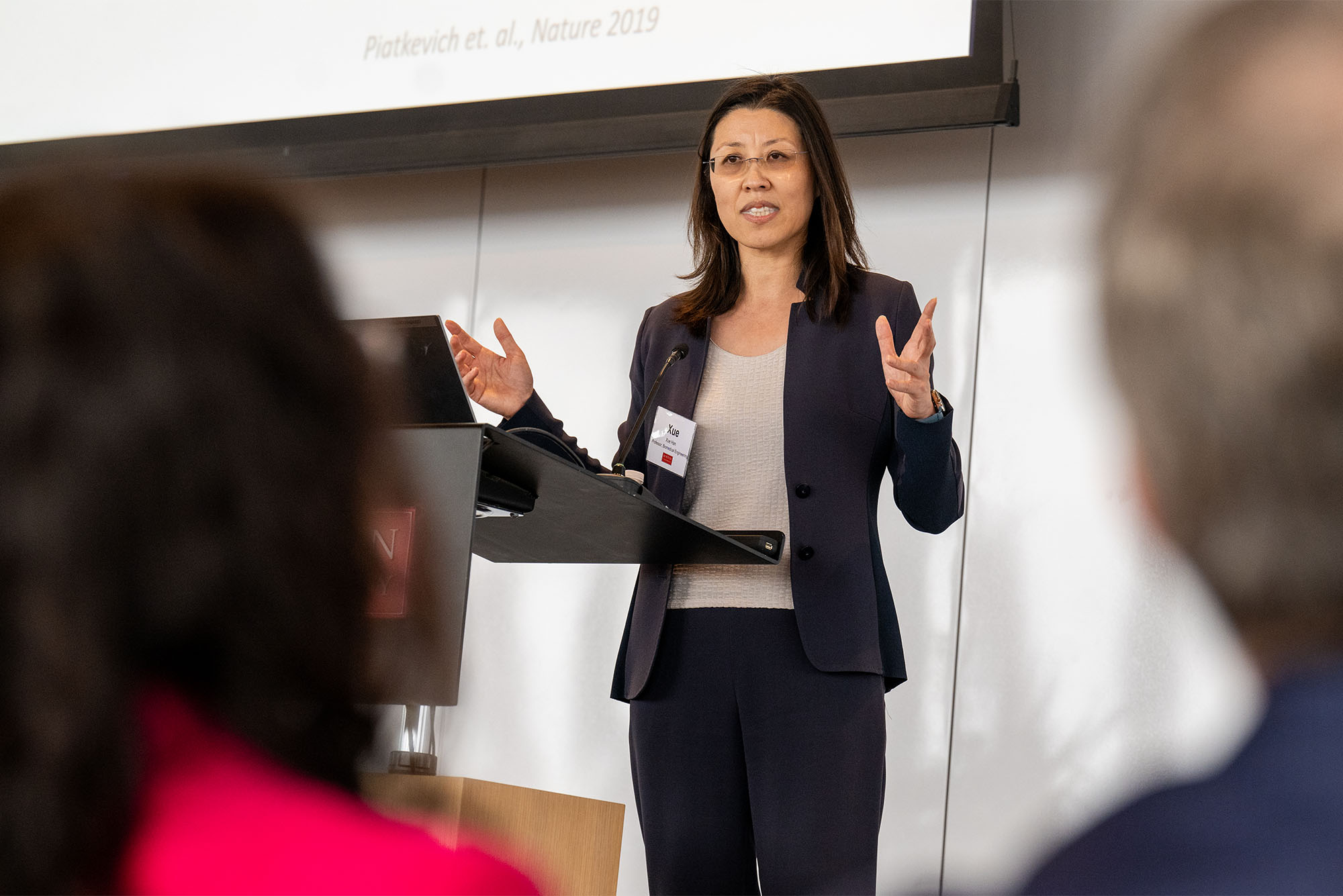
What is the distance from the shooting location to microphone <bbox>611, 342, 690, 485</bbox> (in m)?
1.92

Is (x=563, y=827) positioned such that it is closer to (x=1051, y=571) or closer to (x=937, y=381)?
(x=1051, y=571)

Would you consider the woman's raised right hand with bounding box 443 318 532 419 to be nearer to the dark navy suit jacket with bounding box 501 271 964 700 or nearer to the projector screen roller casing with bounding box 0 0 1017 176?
the dark navy suit jacket with bounding box 501 271 964 700

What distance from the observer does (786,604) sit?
192 centimetres

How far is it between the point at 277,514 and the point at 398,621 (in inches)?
23.1

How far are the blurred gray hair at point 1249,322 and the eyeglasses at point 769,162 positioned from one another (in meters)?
1.68

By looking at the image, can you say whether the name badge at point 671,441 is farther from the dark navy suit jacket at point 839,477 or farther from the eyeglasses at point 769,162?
the eyeglasses at point 769,162

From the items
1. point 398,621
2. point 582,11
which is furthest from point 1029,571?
point 398,621

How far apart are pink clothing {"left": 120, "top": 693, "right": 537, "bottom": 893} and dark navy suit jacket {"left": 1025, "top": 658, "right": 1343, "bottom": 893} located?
10.2 inches

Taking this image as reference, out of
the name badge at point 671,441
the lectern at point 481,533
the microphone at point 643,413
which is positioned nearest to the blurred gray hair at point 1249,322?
the lectern at point 481,533

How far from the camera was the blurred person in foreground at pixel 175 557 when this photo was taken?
21.5 inches

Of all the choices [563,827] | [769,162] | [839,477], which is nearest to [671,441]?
[839,477]

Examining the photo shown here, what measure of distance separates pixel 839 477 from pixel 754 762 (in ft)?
1.40

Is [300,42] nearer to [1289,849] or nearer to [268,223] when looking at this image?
[268,223]

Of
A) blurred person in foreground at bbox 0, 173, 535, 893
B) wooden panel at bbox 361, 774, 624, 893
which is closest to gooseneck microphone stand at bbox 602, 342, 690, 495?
wooden panel at bbox 361, 774, 624, 893
